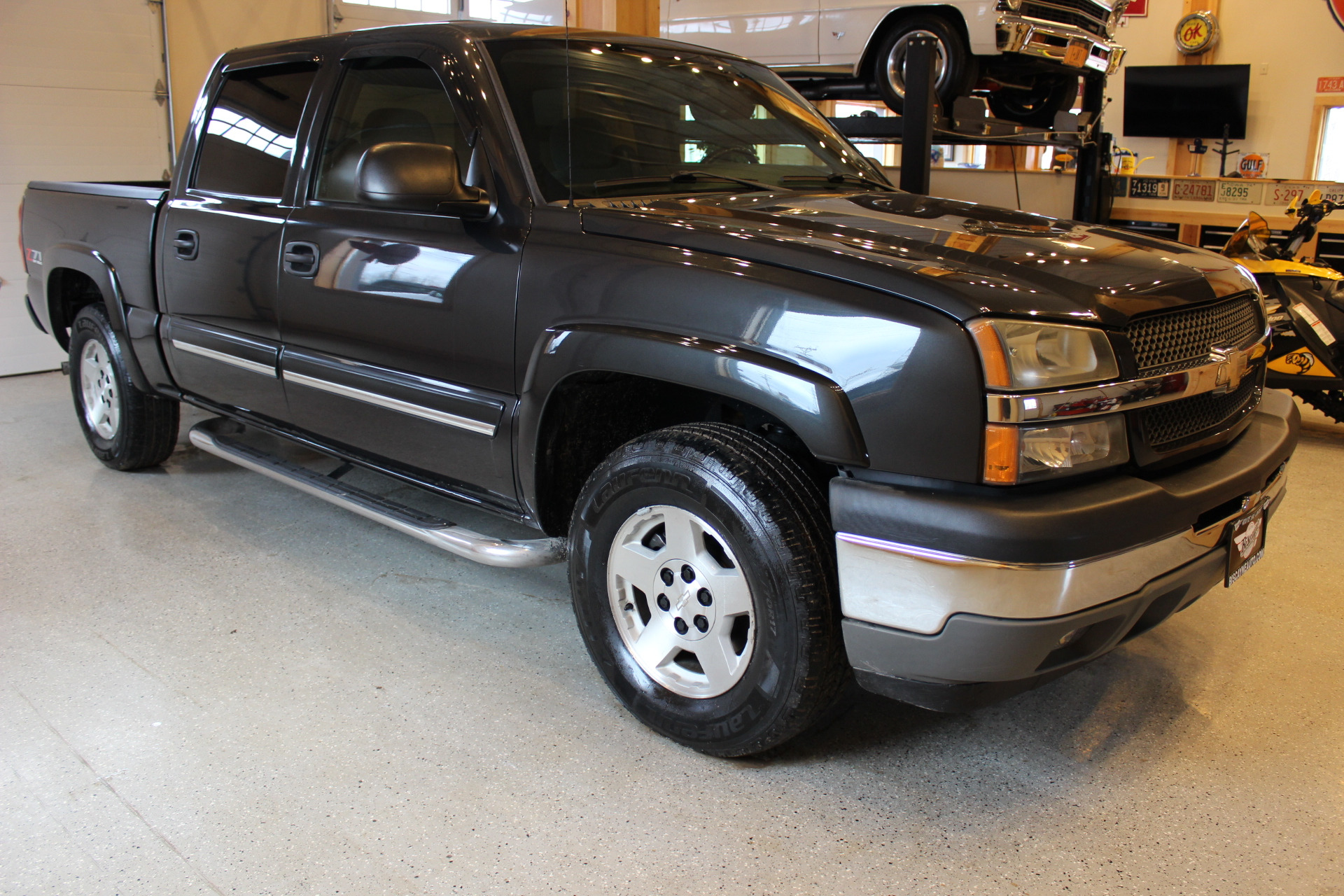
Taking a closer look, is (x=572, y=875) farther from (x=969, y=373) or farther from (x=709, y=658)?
(x=969, y=373)

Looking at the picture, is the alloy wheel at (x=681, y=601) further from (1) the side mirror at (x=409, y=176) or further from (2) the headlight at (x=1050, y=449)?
(1) the side mirror at (x=409, y=176)

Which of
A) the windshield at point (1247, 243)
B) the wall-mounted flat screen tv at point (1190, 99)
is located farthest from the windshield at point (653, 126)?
the wall-mounted flat screen tv at point (1190, 99)

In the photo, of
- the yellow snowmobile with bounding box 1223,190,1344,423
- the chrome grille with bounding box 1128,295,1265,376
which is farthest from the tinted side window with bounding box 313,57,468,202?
the yellow snowmobile with bounding box 1223,190,1344,423

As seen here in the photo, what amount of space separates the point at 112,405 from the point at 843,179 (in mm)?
3287

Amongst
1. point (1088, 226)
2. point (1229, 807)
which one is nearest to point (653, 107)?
point (1088, 226)

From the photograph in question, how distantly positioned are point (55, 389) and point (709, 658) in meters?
5.99

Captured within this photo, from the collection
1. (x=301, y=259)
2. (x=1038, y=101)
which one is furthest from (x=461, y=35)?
(x=1038, y=101)

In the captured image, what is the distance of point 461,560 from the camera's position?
3.42 meters

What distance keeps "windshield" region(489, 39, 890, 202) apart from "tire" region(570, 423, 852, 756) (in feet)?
2.54

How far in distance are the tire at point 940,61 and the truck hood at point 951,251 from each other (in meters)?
4.21

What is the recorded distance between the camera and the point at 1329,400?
488cm

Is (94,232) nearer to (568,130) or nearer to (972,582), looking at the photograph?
(568,130)

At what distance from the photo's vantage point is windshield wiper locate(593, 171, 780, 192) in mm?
2508

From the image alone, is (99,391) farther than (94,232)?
Yes
